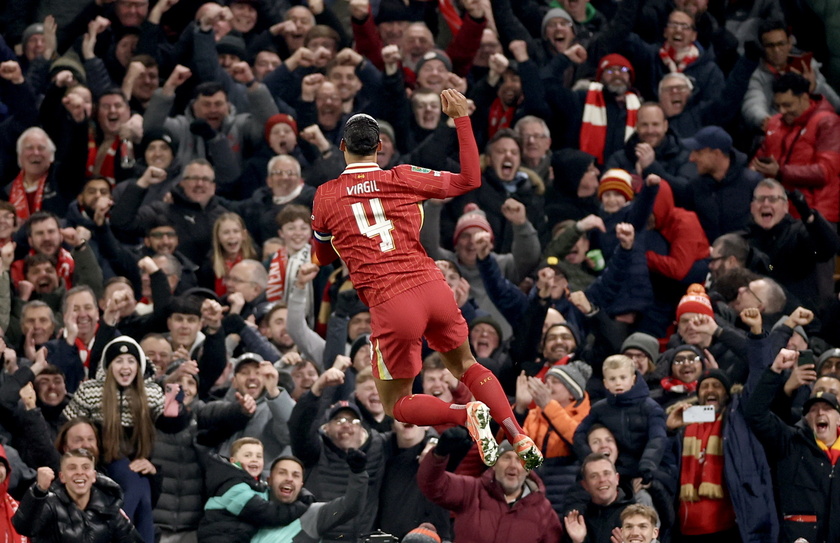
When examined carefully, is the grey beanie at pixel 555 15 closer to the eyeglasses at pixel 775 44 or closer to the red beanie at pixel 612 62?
the red beanie at pixel 612 62

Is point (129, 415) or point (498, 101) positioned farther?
point (498, 101)

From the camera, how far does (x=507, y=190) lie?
51.4 feet

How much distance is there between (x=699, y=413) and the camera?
12.8 meters

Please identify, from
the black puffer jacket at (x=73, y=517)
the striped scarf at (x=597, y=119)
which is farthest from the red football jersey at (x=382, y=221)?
the striped scarf at (x=597, y=119)

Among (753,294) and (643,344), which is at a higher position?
(753,294)

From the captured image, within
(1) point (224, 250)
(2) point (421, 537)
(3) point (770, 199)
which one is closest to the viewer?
(2) point (421, 537)

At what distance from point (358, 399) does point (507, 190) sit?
3280 mm

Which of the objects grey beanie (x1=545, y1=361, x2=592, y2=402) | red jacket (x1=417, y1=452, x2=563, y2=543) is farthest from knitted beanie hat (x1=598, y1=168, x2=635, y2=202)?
red jacket (x1=417, y1=452, x2=563, y2=543)

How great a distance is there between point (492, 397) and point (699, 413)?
325 centimetres

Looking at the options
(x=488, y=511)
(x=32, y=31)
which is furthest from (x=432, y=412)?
(x=32, y=31)

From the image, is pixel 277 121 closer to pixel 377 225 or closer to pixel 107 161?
pixel 107 161

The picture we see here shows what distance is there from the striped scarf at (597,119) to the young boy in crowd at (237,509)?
5.87 meters

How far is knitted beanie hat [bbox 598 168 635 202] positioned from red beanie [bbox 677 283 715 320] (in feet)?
5.24

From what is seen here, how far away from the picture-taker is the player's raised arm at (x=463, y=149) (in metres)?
9.70
